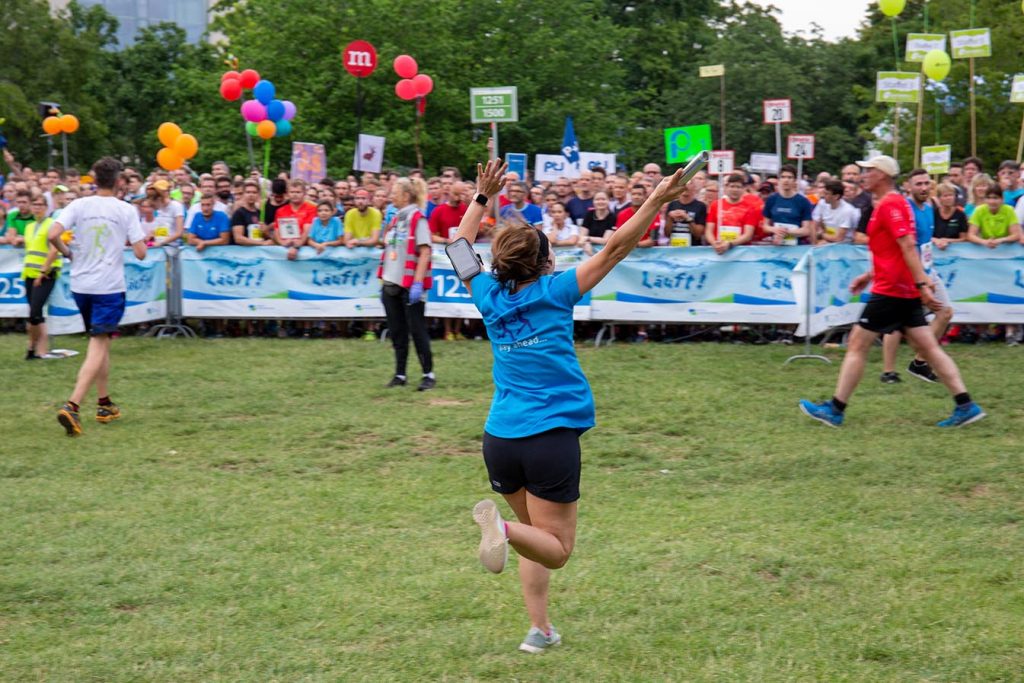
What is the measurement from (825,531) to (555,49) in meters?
27.4

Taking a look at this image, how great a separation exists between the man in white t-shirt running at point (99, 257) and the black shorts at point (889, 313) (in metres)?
5.75

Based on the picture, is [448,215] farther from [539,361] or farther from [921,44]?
[539,361]

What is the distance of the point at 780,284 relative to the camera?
13289 millimetres

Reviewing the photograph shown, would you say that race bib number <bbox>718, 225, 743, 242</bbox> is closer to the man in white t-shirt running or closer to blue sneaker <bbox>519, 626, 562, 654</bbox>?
the man in white t-shirt running

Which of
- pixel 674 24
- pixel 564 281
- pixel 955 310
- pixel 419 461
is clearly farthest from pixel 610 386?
pixel 674 24

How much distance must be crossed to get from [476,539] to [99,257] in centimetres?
466

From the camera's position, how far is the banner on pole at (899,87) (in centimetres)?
1619

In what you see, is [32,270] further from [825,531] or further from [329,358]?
[825,531]

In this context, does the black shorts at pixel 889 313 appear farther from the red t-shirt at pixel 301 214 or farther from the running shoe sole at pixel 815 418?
the red t-shirt at pixel 301 214

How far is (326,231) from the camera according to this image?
15.2 m

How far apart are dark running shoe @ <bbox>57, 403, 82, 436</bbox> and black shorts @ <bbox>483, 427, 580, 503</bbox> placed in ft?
18.1

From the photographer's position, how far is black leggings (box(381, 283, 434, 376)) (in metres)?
11.1

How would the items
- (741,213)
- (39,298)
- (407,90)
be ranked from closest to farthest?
(39,298) → (741,213) → (407,90)

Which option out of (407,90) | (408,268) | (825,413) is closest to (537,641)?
(825,413)
